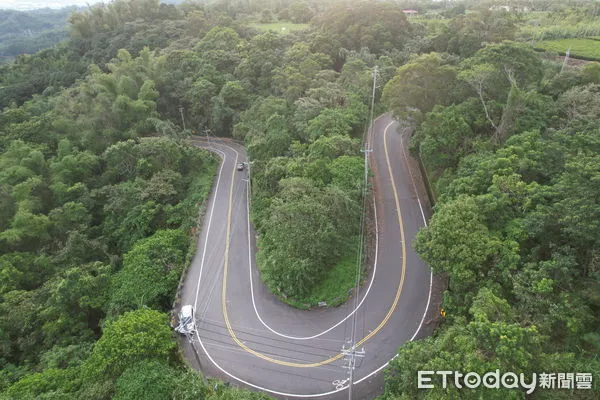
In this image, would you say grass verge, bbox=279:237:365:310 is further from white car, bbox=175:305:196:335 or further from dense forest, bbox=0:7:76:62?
dense forest, bbox=0:7:76:62

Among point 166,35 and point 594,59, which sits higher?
point 166,35

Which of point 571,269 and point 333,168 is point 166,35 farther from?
point 571,269

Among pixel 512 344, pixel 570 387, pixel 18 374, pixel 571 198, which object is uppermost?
pixel 571 198

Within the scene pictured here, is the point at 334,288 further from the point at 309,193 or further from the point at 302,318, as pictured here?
the point at 309,193

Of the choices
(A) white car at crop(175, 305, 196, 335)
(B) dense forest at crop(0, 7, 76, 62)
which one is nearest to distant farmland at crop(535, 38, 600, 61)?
(A) white car at crop(175, 305, 196, 335)

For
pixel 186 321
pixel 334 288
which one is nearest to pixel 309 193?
pixel 334 288

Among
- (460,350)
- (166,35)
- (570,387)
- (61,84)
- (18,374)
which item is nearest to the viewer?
(570,387)

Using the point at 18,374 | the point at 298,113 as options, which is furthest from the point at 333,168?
the point at 18,374
